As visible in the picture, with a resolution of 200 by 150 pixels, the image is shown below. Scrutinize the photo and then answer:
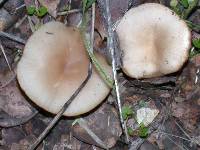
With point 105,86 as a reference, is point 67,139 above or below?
below

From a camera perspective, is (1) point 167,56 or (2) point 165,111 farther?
(2) point 165,111

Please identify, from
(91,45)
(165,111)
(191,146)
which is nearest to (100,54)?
(91,45)

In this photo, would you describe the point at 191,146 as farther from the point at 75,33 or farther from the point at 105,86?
the point at 75,33

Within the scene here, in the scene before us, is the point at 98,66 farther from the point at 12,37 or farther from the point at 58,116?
the point at 12,37

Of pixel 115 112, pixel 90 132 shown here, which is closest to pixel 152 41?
pixel 115 112

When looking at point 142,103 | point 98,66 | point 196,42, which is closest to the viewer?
point 98,66

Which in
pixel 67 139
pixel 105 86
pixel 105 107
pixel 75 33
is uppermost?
pixel 75 33

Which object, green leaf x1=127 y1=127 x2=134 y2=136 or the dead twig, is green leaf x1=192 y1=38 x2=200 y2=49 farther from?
the dead twig
